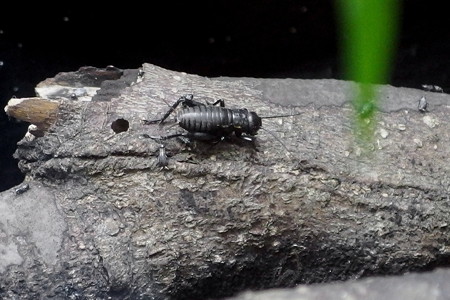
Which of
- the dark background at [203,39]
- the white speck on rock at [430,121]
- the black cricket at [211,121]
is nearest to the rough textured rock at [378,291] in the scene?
the black cricket at [211,121]

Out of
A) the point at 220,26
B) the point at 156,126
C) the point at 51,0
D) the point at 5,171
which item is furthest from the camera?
the point at 220,26

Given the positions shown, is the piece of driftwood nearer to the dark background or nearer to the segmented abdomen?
the segmented abdomen

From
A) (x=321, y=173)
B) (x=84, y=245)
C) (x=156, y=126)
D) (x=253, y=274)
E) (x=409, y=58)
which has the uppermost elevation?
(x=409, y=58)

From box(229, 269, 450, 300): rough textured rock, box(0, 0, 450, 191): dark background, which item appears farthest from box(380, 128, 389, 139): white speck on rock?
box(229, 269, 450, 300): rough textured rock

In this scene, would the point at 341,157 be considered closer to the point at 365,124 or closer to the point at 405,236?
the point at 405,236

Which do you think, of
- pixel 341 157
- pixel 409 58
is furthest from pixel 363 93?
pixel 409 58

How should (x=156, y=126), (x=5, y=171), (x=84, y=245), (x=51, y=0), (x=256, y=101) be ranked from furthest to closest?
(x=51, y=0) → (x=5, y=171) → (x=256, y=101) → (x=156, y=126) → (x=84, y=245)
